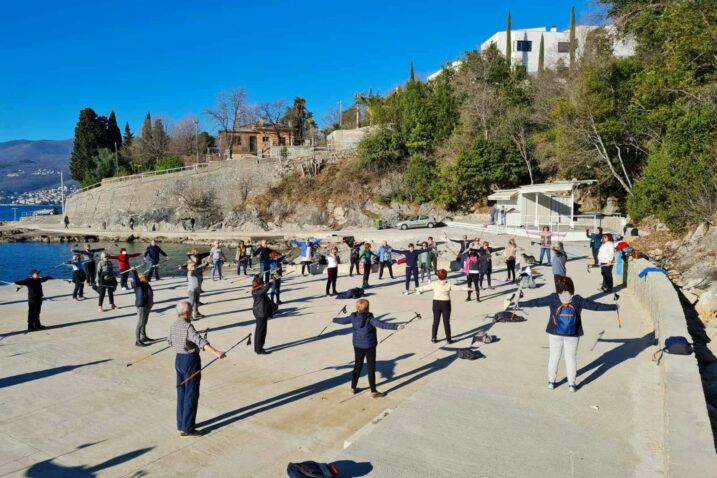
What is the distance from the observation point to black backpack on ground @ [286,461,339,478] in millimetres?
4875

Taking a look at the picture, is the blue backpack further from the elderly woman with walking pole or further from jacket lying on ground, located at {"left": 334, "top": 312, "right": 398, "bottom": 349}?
the elderly woman with walking pole

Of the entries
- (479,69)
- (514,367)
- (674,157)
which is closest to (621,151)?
(674,157)

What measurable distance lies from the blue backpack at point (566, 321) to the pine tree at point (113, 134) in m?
85.5

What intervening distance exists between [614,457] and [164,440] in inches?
205

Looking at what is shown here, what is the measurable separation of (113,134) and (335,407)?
86438mm

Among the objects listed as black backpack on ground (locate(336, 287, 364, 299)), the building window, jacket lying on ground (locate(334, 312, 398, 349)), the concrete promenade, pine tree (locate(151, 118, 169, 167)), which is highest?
the building window

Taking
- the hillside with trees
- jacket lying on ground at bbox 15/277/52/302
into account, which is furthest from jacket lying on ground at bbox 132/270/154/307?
the hillside with trees

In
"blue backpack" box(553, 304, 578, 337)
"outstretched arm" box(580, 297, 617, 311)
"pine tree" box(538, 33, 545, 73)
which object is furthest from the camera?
"pine tree" box(538, 33, 545, 73)

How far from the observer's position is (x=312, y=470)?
16.1 ft

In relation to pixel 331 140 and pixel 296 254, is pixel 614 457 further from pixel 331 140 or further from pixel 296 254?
pixel 331 140

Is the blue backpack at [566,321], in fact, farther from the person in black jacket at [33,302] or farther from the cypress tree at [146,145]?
the cypress tree at [146,145]

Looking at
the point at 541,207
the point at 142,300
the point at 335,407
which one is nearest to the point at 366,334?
the point at 335,407

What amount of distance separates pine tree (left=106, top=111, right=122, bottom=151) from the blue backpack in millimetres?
85481

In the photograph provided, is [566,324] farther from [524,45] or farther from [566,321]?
[524,45]
